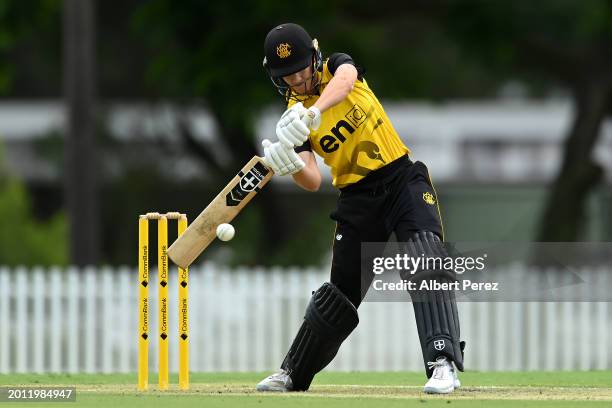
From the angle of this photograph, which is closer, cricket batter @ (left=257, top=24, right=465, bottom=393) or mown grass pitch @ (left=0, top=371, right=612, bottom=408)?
mown grass pitch @ (left=0, top=371, right=612, bottom=408)

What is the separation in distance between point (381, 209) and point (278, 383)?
3.22 feet

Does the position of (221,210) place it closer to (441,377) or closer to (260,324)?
(441,377)

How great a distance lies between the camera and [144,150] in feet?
88.4

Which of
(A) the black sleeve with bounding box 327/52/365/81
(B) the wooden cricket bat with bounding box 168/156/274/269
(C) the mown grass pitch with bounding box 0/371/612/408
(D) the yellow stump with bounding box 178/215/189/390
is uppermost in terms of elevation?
(A) the black sleeve with bounding box 327/52/365/81

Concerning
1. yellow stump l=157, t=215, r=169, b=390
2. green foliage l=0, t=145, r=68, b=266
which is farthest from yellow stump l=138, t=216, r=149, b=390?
green foliage l=0, t=145, r=68, b=266

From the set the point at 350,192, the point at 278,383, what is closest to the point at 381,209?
the point at 350,192

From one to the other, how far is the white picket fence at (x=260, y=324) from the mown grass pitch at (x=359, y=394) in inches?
166

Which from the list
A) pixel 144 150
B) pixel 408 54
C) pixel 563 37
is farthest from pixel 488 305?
pixel 144 150

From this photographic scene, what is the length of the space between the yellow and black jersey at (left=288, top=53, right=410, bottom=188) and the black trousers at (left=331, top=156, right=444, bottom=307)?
6cm

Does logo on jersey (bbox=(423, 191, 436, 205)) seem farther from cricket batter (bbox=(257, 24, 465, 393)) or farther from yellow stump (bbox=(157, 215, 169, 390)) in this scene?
yellow stump (bbox=(157, 215, 169, 390))

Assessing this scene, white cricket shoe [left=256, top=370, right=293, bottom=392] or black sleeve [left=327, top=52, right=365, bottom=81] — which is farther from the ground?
black sleeve [left=327, top=52, right=365, bottom=81]

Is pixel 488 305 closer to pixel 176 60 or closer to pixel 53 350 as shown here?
pixel 53 350

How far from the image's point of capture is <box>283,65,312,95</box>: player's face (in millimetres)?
6719

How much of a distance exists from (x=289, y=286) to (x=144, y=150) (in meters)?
14.6
